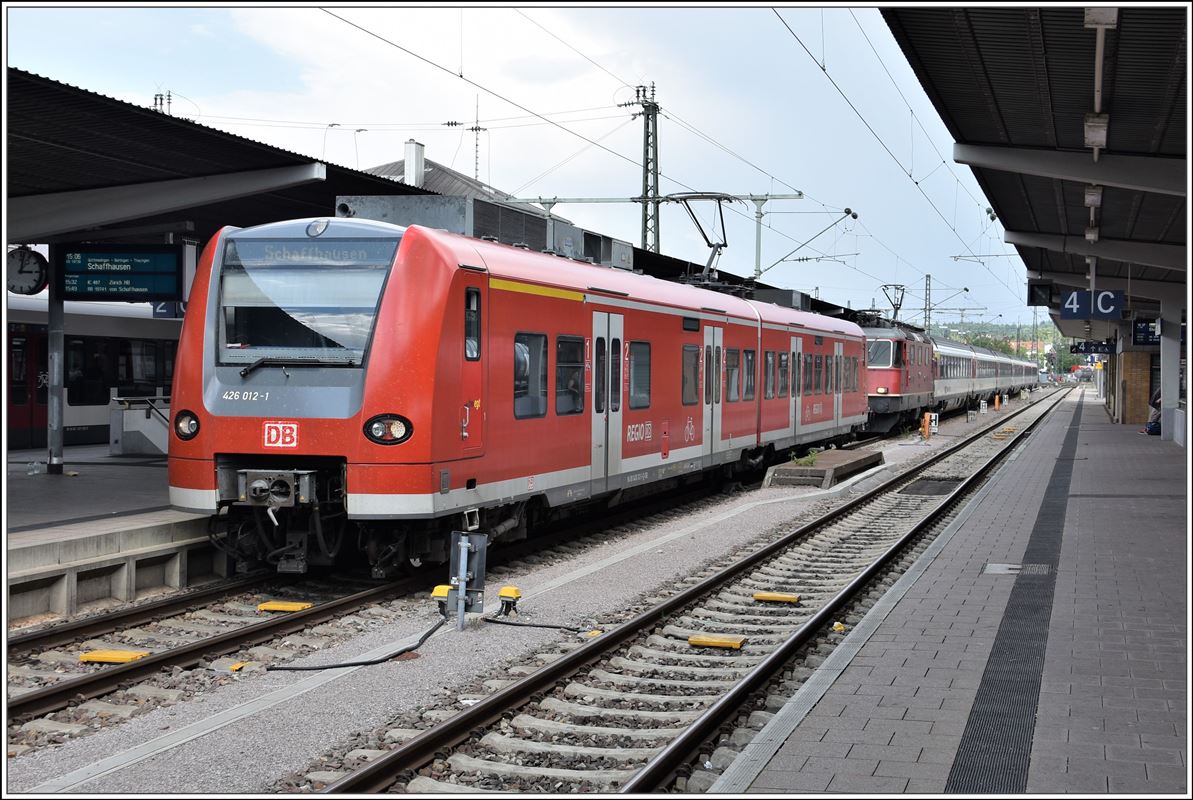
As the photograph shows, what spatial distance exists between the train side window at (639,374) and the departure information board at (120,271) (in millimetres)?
5460

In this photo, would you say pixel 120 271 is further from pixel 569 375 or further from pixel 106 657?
pixel 106 657

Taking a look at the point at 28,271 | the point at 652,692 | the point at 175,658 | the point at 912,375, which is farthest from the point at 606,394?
the point at 912,375

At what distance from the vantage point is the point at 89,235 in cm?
1752

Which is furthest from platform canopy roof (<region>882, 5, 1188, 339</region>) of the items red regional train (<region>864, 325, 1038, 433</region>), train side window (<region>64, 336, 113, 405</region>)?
train side window (<region>64, 336, 113, 405</region>)

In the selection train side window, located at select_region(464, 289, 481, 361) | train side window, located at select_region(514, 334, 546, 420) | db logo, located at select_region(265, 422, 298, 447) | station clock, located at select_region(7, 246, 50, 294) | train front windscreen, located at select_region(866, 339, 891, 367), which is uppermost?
station clock, located at select_region(7, 246, 50, 294)

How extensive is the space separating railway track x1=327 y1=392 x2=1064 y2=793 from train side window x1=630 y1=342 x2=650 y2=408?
2438 mm

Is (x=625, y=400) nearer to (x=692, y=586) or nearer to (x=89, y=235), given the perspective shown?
(x=692, y=586)

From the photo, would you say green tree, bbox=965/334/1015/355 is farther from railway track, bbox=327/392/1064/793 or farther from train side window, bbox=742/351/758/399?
railway track, bbox=327/392/1064/793

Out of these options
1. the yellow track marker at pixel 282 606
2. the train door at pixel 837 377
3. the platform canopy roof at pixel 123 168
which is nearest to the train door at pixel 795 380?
the train door at pixel 837 377

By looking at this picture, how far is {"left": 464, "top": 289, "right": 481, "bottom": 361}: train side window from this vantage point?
33.4 feet

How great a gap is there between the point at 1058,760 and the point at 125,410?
16278 millimetres

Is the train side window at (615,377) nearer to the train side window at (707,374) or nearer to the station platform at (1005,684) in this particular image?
the train side window at (707,374)

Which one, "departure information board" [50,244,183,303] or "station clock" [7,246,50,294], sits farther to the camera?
"station clock" [7,246,50,294]

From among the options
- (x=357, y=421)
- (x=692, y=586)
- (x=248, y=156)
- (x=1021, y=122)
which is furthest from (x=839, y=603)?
(x=248, y=156)
